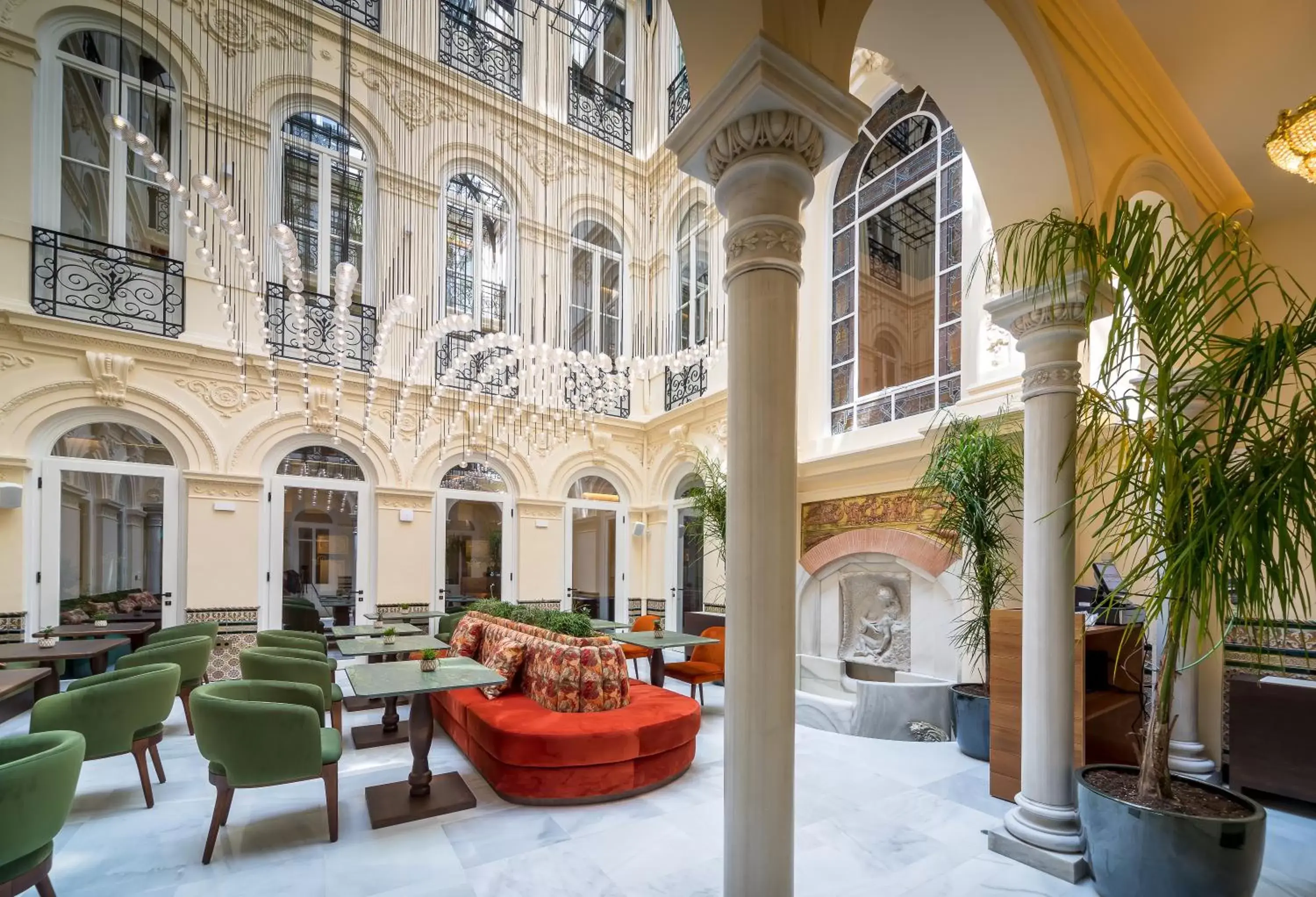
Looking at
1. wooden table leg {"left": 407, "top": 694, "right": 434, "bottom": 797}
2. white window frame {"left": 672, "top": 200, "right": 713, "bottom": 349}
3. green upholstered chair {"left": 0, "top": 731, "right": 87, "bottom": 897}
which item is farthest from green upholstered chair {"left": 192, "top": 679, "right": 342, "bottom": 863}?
white window frame {"left": 672, "top": 200, "right": 713, "bottom": 349}

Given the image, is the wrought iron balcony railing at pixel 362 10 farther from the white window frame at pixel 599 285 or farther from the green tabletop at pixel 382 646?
the green tabletop at pixel 382 646

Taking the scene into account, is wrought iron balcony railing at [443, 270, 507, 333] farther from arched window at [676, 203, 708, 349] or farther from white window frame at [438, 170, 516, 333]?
arched window at [676, 203, 708, 349]

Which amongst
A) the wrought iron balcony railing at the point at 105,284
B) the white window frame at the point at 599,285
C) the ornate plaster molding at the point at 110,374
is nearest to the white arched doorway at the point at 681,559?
the white window frame at the point at 599,285

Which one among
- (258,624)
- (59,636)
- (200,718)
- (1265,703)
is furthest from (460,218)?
(1265,703)

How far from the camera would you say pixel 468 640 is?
5.51 meters

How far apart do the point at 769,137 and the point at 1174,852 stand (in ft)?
9.44

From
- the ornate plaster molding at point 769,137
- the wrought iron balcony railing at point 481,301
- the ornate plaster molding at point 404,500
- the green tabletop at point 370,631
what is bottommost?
the green tabletop at point 370,631

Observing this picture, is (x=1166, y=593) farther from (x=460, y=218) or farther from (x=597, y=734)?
(x=460, y=218)

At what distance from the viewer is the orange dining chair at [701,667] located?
5.78 meters

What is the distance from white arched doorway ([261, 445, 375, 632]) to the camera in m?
7.43

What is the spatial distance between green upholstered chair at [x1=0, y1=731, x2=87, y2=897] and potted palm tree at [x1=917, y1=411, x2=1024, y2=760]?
4753mm

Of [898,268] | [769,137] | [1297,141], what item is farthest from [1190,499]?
[898,268]

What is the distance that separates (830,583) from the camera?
669 cm

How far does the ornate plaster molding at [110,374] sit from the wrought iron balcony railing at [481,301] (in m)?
3.47
